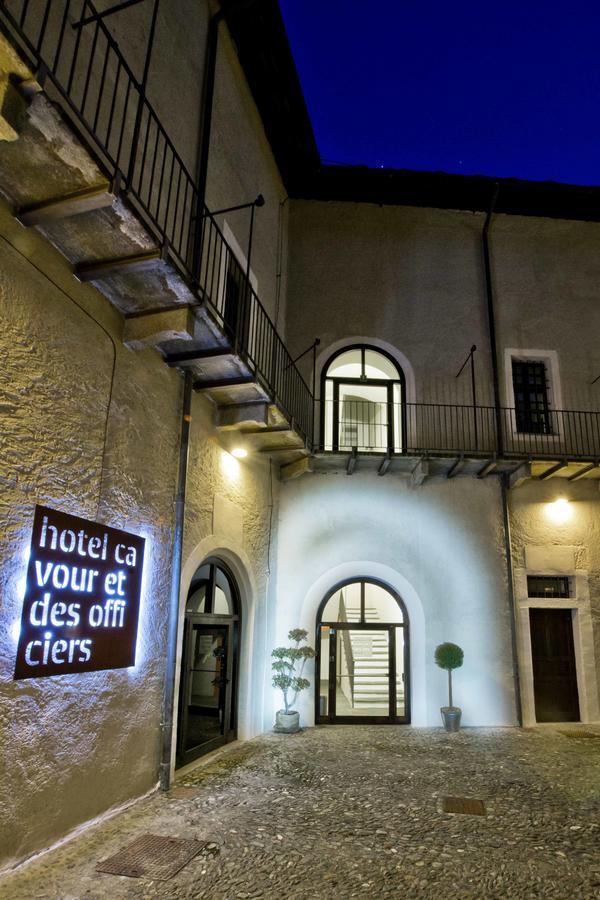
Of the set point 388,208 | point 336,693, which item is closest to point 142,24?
point 388,208

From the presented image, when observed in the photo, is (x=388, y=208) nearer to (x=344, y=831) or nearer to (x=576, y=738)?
(x=576, y=738)

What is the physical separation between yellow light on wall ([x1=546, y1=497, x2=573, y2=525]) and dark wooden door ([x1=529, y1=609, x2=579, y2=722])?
1.74 metres

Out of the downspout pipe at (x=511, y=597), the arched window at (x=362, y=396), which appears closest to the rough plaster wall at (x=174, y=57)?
the arched window at (x=362, y=396)

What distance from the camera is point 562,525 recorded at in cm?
1170

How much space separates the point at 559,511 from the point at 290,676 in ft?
20.0

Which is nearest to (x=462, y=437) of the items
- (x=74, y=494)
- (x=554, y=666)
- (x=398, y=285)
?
(x=398, y=285)

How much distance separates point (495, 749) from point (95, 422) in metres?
7.48

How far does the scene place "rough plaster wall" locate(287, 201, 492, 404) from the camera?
12.8 meters

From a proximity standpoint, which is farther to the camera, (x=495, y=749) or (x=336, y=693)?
Answer: (x=336, y=693)

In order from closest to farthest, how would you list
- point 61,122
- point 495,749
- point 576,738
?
1. point 61,122
2. point 495,749
3. point 576,738

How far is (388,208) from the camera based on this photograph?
13.8 m

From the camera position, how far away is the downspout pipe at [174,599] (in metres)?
6.55

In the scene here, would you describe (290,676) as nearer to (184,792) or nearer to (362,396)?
(184,792)

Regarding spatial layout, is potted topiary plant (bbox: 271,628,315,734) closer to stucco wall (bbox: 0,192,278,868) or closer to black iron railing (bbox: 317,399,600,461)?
stucco wall (bbox: 0,192,278,868)
